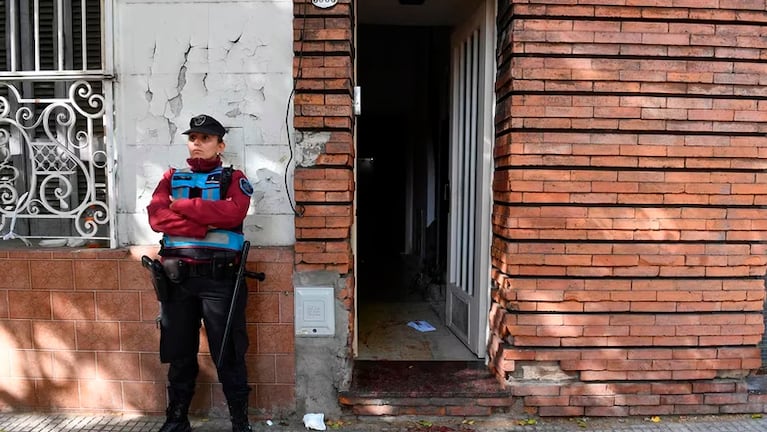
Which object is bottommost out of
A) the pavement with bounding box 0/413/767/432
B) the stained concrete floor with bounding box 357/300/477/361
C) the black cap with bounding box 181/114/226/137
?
the pavement with bounding box 0/413/767/432

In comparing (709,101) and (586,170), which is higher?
(709,101)

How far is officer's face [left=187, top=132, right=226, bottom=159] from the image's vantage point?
2758 mm

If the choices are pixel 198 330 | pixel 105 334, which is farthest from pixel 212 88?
pixel 105 334

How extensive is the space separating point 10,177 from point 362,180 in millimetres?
7009

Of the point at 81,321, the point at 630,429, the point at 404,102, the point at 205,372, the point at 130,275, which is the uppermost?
the point at 404,102

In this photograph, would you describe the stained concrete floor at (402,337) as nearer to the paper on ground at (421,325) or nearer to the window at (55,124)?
the paper on ground at (421,325)

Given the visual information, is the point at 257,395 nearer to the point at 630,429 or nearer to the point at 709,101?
the point at 630,429

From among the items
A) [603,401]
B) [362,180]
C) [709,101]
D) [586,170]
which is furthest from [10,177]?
[362,180]

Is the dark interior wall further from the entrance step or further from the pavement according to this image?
the pavement

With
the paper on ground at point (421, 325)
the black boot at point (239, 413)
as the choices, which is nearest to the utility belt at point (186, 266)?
the black boot at point (239, 413)

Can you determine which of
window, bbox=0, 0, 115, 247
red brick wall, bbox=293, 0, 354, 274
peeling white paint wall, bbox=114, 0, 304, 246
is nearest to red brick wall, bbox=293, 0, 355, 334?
red brick wall, bbox=293, 0, 354, 274

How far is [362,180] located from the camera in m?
9.97

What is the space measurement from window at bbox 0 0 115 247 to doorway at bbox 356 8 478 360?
2021mm

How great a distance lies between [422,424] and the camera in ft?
10.0
